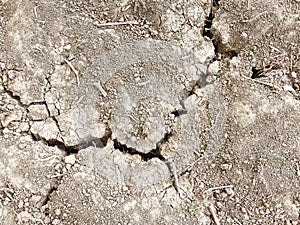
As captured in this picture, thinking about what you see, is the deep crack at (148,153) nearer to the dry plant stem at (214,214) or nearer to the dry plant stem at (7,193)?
the dry plant stem at (214,214)

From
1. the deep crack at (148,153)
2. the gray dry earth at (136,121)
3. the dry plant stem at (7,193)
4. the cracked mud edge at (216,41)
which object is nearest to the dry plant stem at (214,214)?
the gray dry earth at (136,121)

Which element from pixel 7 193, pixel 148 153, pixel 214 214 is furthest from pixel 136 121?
pixel 7 193

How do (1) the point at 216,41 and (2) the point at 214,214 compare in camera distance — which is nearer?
(2) the point at 214,214

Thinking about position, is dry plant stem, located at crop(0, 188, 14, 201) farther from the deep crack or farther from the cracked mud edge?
the cracked mud edge

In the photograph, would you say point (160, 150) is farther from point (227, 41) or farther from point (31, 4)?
point (31, 4)

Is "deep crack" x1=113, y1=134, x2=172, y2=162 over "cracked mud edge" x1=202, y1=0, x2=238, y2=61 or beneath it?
beneath

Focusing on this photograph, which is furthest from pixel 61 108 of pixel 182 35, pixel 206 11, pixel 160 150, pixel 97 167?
pixel 206 11

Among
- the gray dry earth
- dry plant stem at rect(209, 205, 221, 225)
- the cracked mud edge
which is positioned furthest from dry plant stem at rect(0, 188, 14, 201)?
the cracked mud edge

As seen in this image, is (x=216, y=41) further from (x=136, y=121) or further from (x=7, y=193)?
(x=7, y=193)

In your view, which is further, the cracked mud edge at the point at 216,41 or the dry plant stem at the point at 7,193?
the cracked mud edge at the point at 216,41
